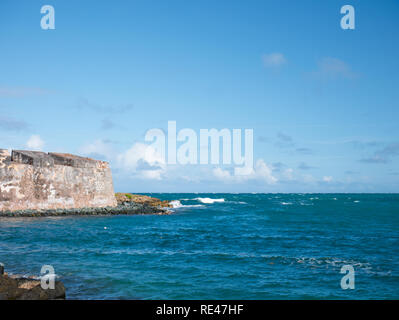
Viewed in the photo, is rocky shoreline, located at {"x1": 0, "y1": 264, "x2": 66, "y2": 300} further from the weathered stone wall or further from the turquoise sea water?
the weathered stone wall

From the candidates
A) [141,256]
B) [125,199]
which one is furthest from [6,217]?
[125,199]

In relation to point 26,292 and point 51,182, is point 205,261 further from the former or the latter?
point 51,182

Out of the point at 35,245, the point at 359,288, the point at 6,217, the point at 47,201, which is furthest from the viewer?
the point at 47,201

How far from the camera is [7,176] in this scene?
28.7 meters

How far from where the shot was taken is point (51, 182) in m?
32.8

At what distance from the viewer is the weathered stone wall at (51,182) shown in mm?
29095

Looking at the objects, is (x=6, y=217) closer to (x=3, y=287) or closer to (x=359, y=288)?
(x=3, y=287)

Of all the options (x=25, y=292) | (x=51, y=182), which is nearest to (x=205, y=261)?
(x=25, y=292)

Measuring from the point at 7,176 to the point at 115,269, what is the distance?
67.4ft

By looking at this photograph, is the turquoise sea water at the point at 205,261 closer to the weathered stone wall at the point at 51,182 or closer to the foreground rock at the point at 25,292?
the foreground rock at the point at 25,292

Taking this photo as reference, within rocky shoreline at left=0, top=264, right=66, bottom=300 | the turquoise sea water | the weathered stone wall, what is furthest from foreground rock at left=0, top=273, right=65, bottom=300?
the weathered stone wall

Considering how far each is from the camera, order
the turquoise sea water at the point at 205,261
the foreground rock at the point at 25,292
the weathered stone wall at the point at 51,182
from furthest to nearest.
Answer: the weathered stone wall at the point at 51,182
the turquoise sea water at the point at 205,261
the foreground rock at the point at 25,292

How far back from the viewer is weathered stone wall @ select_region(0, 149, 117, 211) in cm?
2910

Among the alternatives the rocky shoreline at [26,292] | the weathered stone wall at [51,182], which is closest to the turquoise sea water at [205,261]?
the rocky shoreline at [26,292]
